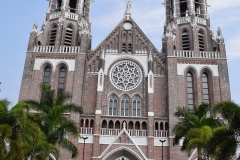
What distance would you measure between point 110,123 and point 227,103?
16.5 metres

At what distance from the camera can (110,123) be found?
3130 centimetres

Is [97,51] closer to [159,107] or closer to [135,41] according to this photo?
[135,41]

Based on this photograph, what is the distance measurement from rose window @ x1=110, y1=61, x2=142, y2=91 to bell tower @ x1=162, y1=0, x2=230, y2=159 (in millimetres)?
3282

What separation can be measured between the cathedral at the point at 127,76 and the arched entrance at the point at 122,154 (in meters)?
0.09

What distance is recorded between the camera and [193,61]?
34406 mm

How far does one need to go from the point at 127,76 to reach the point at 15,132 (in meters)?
19.0

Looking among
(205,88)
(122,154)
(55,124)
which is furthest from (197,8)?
(55,124)

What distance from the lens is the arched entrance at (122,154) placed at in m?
29.2

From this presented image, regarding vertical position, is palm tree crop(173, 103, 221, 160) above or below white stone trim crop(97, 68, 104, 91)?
below

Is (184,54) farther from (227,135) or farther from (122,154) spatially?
(227,135)

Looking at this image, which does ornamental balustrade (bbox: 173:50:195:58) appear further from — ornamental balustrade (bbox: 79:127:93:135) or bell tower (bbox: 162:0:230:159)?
ornamental balustrade (bbox: 79:127:93:135)

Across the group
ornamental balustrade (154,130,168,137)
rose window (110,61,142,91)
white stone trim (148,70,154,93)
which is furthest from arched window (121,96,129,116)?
ornamental balustrade (154,130,168,137)

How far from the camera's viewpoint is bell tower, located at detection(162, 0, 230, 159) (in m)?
32.7

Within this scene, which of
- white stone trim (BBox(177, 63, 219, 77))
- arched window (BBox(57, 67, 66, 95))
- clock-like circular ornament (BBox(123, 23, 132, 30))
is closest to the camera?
arched window (BBox(57, 67, 66, 95))
